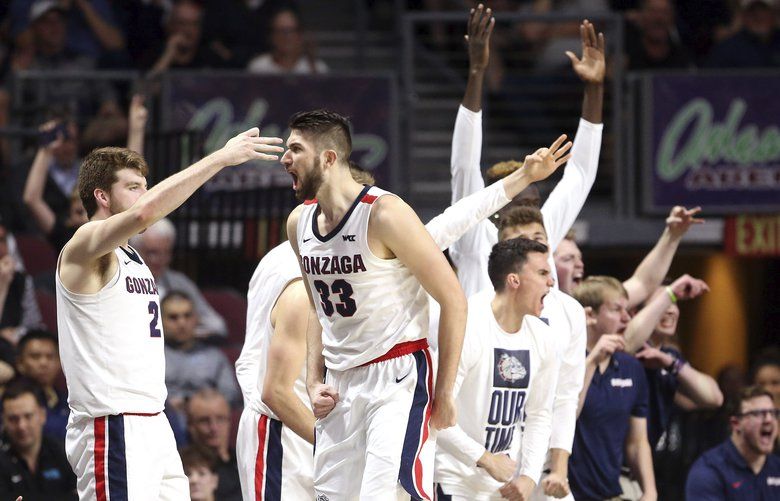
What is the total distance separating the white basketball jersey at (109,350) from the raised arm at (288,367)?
20.4 inches

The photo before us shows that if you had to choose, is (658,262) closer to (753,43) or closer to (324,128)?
(324,128)

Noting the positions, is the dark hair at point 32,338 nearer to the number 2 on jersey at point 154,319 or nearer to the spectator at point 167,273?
the spectator at point 167,273

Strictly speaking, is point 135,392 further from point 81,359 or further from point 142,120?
point 142,120

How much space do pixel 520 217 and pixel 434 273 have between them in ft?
5.17

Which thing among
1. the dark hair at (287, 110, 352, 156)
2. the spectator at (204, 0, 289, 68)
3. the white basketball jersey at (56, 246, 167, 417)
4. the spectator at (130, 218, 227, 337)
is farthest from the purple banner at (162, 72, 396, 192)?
the dark hair at (287, 110, 352, 156)

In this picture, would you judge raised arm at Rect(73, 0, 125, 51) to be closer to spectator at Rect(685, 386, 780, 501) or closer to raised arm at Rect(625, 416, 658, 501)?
raised arm at Rect(625, 416, 658, 501)

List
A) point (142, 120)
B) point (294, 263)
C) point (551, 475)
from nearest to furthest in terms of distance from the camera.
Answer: point (294, 263)
point (551, 475)
point (142, 120)

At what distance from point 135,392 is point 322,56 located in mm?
8631

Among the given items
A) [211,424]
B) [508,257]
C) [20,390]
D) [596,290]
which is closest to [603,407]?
[596,290]

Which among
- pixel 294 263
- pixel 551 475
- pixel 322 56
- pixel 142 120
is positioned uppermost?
pixel 322 56

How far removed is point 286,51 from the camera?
12383 millimetres

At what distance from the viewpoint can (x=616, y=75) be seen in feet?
40.1

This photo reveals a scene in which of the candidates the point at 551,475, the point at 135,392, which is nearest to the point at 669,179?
the point at 551,475

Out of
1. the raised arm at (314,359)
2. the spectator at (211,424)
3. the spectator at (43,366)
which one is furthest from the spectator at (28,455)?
the raised arm at (314,359)
